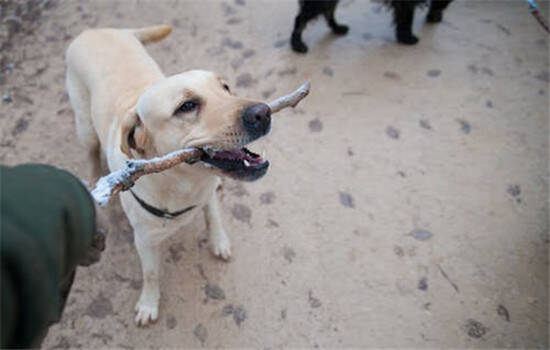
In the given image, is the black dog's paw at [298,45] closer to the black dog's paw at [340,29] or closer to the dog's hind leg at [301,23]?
the dog's hind leg at [301,23]

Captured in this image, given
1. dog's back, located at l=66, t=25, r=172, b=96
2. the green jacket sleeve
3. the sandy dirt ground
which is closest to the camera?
the green jacket sleeve

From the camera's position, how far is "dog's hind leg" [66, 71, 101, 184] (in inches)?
99.4

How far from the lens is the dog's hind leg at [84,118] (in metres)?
2.53

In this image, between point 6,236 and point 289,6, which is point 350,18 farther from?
point 6,236

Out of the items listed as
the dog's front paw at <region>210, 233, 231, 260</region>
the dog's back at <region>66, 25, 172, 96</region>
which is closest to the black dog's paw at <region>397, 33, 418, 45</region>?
the dog's back at <region>66, 25, 172, 96</region>

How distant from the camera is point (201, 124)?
1593 mm

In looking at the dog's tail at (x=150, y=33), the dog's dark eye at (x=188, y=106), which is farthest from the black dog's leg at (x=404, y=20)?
the dog's dark eye at (x=188, y=106)

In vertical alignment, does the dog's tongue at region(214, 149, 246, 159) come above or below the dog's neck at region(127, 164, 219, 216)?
above

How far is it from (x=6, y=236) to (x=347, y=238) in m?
2.20

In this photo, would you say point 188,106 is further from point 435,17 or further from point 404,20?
point 435,17

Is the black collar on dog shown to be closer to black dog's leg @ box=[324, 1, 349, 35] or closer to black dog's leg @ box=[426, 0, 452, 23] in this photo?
black dog's leg @ box=[324, 1, 349, 35]

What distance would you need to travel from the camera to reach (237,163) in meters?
1.64

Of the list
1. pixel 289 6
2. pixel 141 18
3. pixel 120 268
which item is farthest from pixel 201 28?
pixel 120 268

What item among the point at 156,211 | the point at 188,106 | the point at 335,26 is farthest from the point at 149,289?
the point at 335,26
